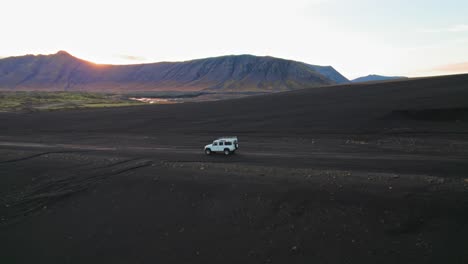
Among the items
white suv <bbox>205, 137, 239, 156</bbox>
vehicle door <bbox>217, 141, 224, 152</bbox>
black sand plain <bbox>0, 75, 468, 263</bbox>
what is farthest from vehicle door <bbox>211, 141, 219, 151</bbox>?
black sand plain <bbox>0, 75, 468, 263</bbox>

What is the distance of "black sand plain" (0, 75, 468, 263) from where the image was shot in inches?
463

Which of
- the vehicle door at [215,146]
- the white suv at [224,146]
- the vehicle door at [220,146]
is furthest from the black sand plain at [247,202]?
the vehicle door at [220,146]

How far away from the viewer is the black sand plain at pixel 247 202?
11758 millimetres

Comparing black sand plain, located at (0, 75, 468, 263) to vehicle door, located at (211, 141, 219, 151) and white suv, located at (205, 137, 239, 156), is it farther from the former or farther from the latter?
vehicle door, located at (211, 141, 219, 151)

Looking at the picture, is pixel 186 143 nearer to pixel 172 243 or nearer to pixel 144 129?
pixel 144 129

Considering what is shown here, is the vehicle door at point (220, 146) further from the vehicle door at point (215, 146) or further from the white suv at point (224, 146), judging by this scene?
the vehicle door at point (215, 146)

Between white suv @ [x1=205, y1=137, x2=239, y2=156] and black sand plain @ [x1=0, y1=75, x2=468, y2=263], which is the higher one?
white suv @ [x1=205, y1=137, x2=239, y2=156]

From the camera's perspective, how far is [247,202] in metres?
15.2

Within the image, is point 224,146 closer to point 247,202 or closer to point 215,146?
point 215,146

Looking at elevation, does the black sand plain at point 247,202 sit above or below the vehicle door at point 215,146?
below

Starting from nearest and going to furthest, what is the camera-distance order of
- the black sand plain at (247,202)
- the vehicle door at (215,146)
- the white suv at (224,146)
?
the black sand plain at (247,202) → the white suv at (224,146) → the vehicle door at (215,146)

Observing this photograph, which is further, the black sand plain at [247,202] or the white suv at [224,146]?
the white suv at [224,146]

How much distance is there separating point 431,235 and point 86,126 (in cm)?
5324

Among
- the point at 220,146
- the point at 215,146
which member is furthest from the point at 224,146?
the point at 215,146
